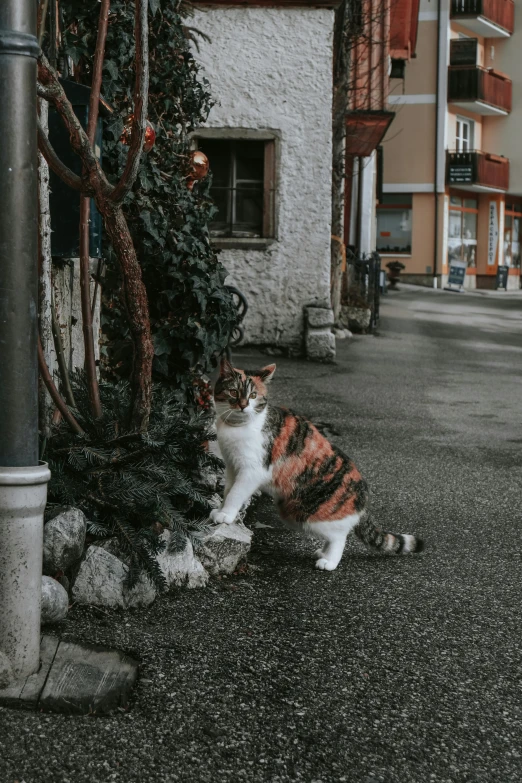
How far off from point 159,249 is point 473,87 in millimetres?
30528

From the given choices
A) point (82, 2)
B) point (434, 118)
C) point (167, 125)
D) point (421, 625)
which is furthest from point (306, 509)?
point (434, 118)

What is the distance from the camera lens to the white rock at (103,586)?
3.30 metres

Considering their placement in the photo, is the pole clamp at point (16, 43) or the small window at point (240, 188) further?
the small window at point (240, 188)

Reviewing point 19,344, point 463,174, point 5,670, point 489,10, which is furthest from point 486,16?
point 5,670

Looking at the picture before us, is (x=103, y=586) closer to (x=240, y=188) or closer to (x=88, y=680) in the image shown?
(x=88, y=680)

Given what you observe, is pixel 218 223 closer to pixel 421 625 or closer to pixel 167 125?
pixel 167 125

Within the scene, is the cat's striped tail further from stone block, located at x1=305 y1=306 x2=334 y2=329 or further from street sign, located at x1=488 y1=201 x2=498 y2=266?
street sign, located at x1=488 y1=201 x2=498 y2=266

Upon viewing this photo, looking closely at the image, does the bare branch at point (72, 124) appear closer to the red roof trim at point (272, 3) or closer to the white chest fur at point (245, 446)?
the white chest fur at point (245, 446)

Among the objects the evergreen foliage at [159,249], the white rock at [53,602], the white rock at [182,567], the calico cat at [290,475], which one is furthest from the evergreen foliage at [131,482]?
the evergreen foliage at [159,249]

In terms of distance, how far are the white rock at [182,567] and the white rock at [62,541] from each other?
1.04ft

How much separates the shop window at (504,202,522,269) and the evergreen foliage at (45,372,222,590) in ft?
123

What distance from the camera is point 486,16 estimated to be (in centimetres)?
3466

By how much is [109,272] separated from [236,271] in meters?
4.78

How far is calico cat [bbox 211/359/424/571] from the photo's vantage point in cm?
392
